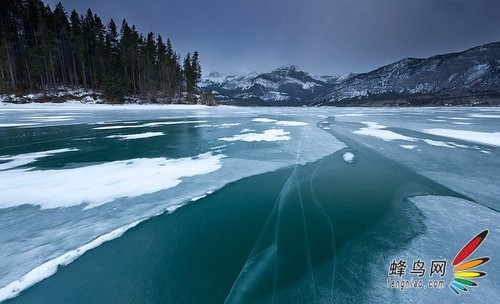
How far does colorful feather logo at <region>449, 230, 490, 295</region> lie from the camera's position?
→ 2.39 metres

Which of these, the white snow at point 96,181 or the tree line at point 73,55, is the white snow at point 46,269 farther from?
the tree line at point 73,55

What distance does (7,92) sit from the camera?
34.6 meters

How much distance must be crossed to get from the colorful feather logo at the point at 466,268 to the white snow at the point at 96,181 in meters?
4.84

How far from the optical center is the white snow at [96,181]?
169 inches

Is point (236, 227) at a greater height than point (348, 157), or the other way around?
point (348, 157)

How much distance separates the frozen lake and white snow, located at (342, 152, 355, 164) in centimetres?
34

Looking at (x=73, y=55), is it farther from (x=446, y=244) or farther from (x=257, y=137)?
(x=446, y=244)

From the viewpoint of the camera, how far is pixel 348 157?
760 cm

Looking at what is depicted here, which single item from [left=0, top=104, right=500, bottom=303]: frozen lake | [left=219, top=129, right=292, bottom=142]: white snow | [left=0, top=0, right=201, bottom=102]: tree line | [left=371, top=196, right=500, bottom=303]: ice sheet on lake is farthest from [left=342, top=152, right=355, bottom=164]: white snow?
[left=0, top=0, right=201, bottom=102]: tree line

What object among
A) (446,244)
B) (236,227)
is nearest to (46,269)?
(236,227)

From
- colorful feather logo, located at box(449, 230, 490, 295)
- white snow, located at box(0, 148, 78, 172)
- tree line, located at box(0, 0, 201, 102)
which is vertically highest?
tree line, located at box(0, 0, 201, 102)

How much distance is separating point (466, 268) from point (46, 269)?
480 cm

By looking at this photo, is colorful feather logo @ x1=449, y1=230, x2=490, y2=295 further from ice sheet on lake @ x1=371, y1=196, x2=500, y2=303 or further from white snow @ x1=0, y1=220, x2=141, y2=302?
white snow @ x1=0, y1=220, x2=141, y2=302

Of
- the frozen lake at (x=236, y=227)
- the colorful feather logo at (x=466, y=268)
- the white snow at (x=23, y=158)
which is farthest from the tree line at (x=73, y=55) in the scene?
the colorful feather logo at (x=466, y=268)
